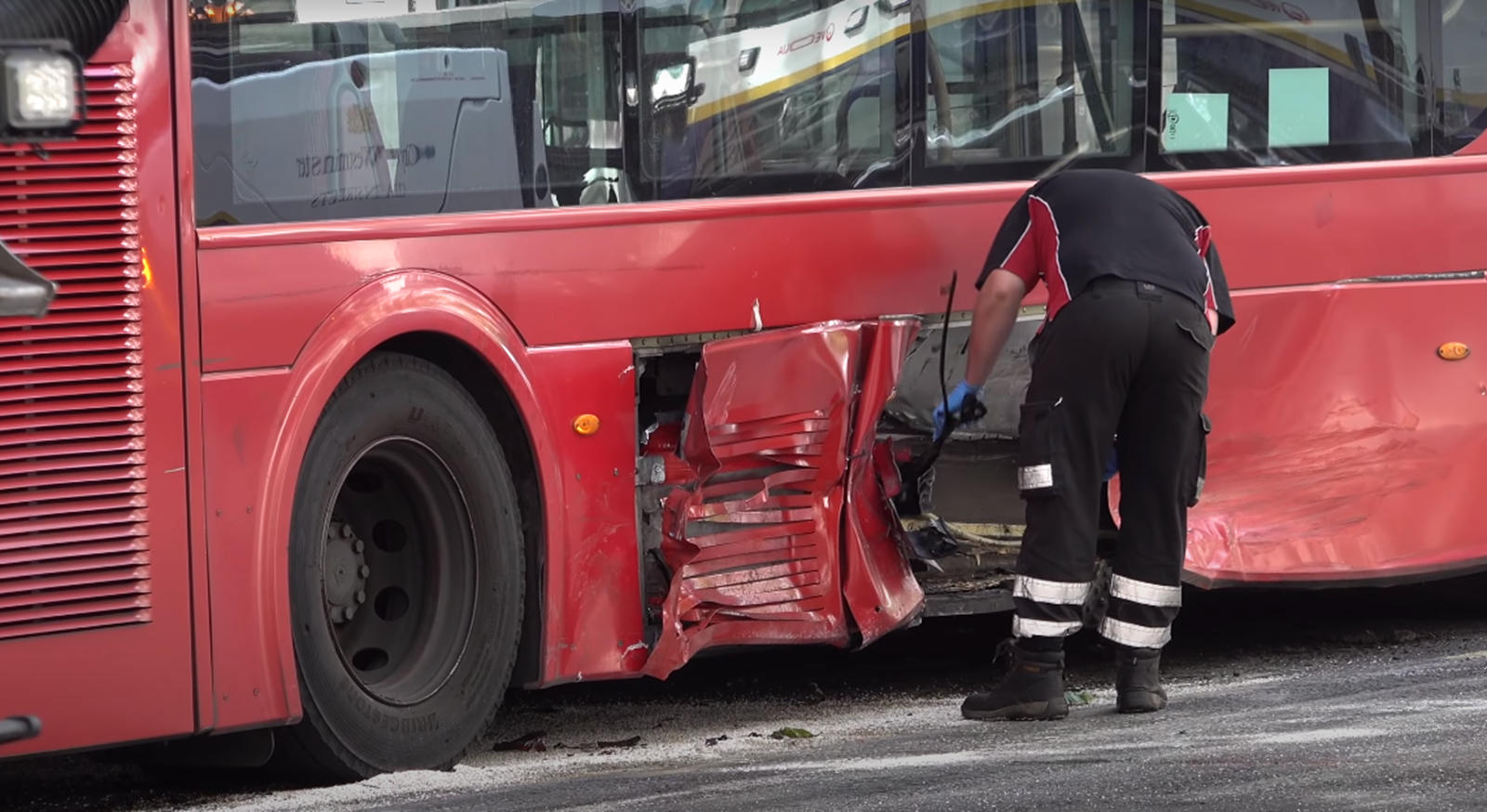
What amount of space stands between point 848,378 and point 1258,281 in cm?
159

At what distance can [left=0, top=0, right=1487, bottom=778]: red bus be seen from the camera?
207 inches

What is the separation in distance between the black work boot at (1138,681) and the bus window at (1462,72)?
2.34 metres

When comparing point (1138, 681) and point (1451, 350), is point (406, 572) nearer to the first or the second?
Result: point (1138, 681)

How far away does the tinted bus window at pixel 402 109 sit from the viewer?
5.48 m

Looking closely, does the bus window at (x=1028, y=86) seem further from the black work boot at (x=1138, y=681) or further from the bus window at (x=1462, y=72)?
the black work boot at (x=1138, y=681)

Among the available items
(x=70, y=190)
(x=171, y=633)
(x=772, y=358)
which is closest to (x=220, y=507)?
(x=171, y=633)

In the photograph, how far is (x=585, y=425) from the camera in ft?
20.4

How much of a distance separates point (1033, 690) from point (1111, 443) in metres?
0.74

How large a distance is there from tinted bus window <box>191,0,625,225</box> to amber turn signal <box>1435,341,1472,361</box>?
301cm

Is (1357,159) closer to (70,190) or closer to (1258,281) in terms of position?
(1258,281)

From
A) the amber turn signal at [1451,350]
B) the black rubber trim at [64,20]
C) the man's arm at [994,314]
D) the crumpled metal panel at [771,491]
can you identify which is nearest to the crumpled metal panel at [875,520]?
the crumpled metal panel at [771,491]

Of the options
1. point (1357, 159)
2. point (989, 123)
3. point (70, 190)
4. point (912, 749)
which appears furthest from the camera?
point (1357, 159)

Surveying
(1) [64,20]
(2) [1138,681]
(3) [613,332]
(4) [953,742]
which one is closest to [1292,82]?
(2) [1138,681]

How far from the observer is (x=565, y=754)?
615cm
